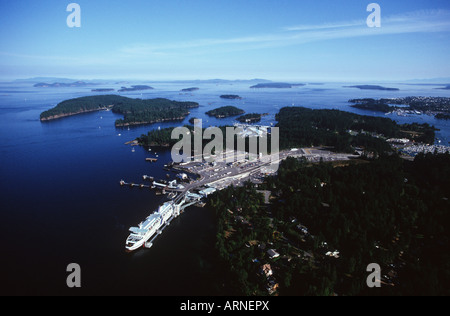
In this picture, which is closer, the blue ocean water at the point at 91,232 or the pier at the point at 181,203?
the blue ocean water at the point at 91,232

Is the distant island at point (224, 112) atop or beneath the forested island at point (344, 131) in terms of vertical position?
atop

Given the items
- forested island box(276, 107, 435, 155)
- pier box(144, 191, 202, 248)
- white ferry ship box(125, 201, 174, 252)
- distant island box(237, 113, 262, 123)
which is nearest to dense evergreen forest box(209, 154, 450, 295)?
pier box(144, 191, 202, 248)

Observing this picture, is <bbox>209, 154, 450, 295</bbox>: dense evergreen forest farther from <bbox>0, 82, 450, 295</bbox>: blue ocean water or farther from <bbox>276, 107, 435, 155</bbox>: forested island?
<bbox>276, 107, 435, 155</bbox>: forested island

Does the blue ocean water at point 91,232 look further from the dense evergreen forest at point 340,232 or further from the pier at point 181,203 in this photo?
the dense evergreen forest at point 340,232

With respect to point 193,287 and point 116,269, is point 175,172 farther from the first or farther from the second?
point 193,287

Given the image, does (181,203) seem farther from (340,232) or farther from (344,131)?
(344,131)

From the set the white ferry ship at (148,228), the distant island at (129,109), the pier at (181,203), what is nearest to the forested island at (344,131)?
the pier at (181,203)

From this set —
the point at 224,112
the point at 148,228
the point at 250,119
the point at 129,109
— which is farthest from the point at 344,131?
the point at 129,109

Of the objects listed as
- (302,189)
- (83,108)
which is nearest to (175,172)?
(302,189)
